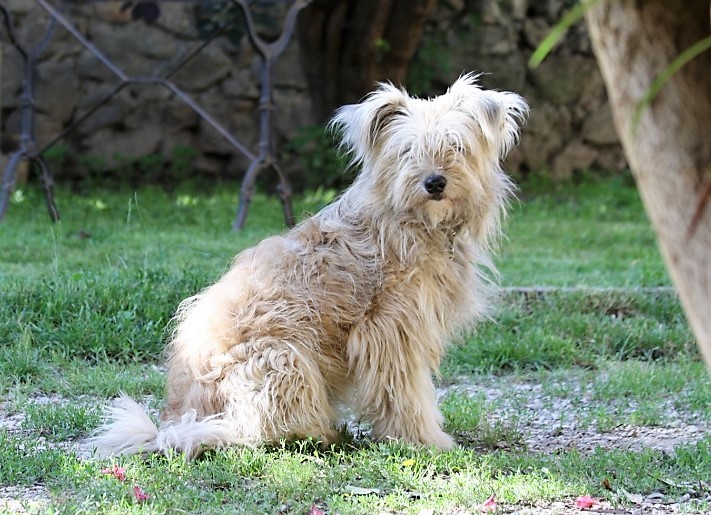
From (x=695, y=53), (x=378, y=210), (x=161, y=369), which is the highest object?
(x=695, y=53)

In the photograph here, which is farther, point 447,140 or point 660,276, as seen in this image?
point 660,276

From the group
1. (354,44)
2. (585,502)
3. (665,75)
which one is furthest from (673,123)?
(354,44)

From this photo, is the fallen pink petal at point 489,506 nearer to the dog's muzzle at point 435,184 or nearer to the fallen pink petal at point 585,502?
the fallen pink petal at point 585,502

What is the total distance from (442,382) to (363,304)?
65.8 inches

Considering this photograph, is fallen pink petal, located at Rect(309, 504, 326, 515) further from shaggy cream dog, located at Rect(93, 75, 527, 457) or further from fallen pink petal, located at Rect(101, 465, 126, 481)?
fallen pink petal, located at Rect(101, 465, 126, 481)

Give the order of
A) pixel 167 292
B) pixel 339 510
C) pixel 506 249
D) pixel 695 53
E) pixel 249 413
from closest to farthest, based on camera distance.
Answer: pixel 695 53 → pixel 339 510 → pixel 249 413 → pixel 167 292 → pixel 506 249

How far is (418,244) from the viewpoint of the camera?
429 centimetres

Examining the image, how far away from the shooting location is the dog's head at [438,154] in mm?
4184

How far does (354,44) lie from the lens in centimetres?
1061

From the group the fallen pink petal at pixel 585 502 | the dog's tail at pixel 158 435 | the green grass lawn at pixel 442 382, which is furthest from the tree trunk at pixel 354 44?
the fallen pink petal at pixel 585 502

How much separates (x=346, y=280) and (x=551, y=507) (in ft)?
3.96

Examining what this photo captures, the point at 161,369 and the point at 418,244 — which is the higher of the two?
the point at 418,244

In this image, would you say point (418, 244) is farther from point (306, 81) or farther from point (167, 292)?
point (306, 81)

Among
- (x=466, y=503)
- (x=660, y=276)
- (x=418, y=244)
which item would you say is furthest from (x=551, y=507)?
(x=660, y=276)
